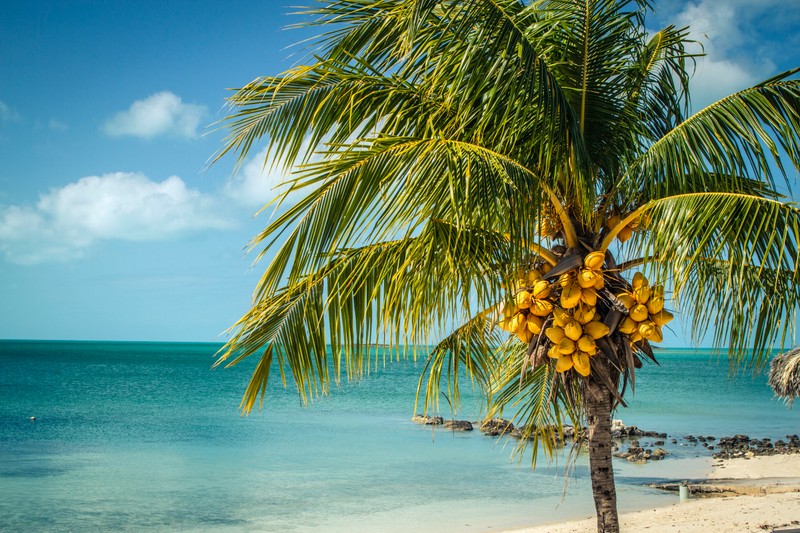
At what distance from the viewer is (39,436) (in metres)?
22.1

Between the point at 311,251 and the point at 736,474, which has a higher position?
the point at 311,251

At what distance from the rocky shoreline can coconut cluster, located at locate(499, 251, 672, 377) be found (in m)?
11.8

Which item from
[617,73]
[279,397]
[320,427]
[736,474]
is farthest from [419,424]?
[617,73]

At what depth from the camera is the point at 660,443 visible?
18812mm

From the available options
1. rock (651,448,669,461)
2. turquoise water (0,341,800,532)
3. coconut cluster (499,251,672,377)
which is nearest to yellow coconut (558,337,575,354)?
coconut cluster (499,251,672,377)

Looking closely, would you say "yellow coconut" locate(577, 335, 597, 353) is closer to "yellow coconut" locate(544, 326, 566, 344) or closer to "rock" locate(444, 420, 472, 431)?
"yellow coconut" locate(544, 326, 566, 344)

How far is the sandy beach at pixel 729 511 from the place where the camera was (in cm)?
872

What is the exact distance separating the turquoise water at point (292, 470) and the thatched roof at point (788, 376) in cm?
232

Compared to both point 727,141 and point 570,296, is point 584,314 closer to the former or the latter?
point 570,296

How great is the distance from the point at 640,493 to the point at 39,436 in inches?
711

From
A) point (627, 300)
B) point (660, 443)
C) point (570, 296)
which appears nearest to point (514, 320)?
point (570, 296)

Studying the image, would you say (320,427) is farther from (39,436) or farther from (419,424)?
(39,436)

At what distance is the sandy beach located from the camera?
872 centimetres

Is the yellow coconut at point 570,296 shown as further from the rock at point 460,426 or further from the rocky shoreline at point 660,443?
the rock at point 460,426
